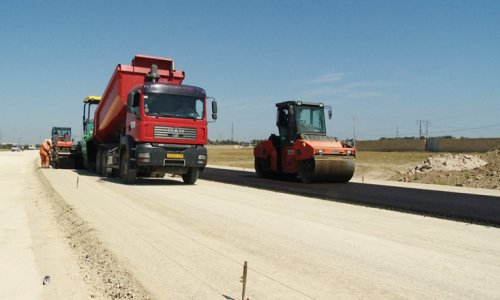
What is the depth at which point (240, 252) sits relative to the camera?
591 centimetres

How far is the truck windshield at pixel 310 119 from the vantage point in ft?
54.1

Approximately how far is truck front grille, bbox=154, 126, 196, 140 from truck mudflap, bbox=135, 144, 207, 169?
Result: 0.32m

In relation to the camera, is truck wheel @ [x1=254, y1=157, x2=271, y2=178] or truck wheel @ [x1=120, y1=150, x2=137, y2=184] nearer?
truck wheel @ [x1=120, y1=150, x2=137, y2=184]

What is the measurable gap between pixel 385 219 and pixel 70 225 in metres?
5.47

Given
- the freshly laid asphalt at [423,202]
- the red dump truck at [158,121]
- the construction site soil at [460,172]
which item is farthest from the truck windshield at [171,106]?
the construction site soil at [460,172]

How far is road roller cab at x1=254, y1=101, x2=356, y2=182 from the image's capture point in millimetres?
15164

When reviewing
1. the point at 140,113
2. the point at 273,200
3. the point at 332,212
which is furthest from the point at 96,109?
the point at 332,212

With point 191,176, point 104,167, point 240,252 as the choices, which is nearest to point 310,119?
point 191,176

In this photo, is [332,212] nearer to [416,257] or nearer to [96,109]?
[416,257]

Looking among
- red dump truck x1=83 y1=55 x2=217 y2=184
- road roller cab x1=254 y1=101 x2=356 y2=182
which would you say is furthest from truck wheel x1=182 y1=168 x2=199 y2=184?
road roller cab x1=254 y1=101 x2=356 y2=182

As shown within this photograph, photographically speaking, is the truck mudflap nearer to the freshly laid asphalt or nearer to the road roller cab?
the freshly laid asphalt

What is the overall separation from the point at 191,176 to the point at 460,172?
1305cm

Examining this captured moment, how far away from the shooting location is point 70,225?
812 cm

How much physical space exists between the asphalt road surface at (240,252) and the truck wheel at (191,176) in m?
4.97
